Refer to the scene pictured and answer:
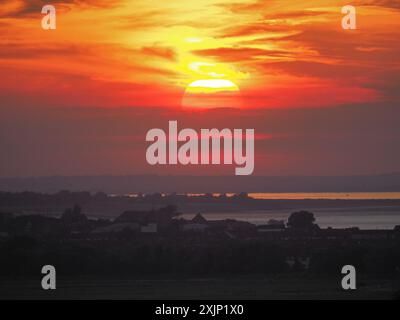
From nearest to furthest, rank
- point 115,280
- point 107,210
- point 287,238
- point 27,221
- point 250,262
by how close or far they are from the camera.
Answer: point 115,280 → point 250,262 → point 287,238 → point 27,221 → point 107,210

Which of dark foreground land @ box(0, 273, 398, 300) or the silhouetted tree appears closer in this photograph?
dark foreground land @ box(0, 273, 398, 300)

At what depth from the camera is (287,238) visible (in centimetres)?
3067

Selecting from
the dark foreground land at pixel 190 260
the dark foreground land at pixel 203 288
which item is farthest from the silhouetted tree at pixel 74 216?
the dark foreground land at pixel 203 288

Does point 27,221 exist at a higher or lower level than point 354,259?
higher

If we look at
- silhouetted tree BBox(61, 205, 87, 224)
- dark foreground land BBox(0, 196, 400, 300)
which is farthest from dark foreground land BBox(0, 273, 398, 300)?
silhouetted tree BBox(61, 205, 87, 224)

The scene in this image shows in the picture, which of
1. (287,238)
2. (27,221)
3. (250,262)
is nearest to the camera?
(250,262)

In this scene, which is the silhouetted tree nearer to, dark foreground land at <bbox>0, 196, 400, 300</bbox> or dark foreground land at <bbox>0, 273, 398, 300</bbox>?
dark foreground land at <bbox>0, 196, 400, 300</bbox>

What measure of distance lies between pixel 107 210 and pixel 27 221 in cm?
366

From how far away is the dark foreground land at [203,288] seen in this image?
2259 cm

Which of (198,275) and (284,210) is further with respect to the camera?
(284,210)

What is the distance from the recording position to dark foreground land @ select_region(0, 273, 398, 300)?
22594 millimetres
